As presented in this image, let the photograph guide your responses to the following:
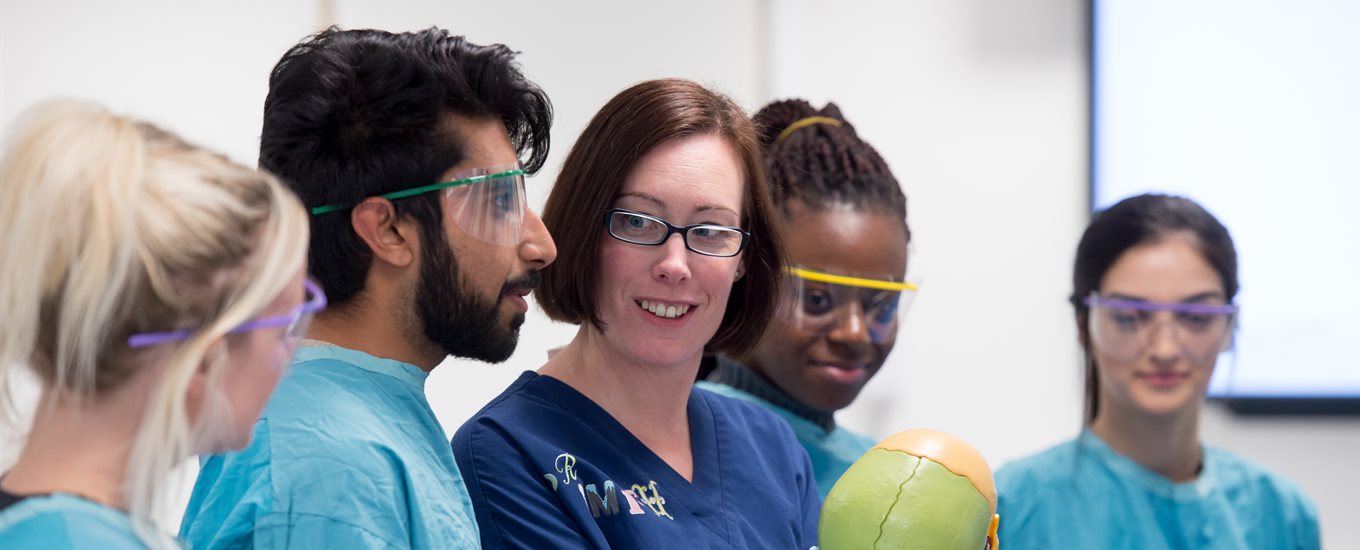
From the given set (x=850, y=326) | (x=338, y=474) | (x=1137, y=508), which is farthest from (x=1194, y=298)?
(x=338, y=474)

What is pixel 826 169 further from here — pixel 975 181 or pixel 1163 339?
pixel 975 181

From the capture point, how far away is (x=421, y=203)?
1.31 meters

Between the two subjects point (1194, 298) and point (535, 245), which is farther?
point (1194, 298)

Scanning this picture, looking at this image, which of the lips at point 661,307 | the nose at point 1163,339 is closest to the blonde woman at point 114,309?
the lips at point 661,307

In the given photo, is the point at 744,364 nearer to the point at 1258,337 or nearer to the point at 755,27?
the point at 755,27

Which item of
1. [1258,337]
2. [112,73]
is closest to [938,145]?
[1258,337]

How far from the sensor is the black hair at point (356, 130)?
1.30 meters

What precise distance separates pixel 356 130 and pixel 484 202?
6.0 inches

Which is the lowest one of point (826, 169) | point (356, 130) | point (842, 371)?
point (842, 371)

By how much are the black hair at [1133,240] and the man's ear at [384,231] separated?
1564 mm

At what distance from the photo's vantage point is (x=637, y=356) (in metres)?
1.61

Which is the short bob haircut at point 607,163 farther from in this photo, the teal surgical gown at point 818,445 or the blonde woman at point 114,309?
the blonde woman at point 114,309

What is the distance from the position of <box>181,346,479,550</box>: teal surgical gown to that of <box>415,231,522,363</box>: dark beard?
0.17ft

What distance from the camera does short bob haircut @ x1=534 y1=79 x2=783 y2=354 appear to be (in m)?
1.57
